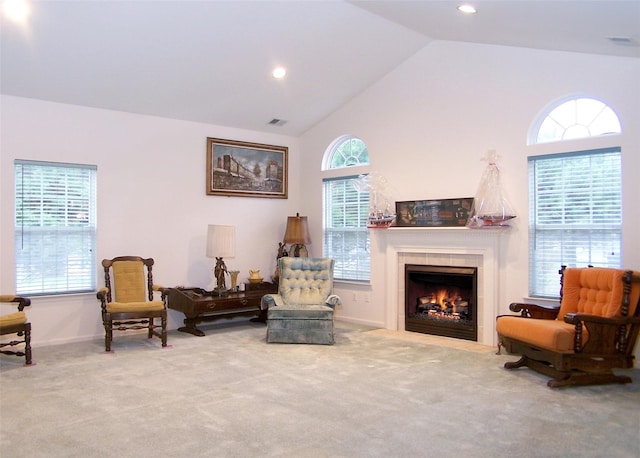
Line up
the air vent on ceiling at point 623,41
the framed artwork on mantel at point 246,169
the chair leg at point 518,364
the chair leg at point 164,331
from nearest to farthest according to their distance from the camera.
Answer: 1. the air vent on ceiling at point 623,41
2. the chair leg at point 518,364
3. the chair leg at point 164,331
4. the framed artwork on mantel at point 246,169

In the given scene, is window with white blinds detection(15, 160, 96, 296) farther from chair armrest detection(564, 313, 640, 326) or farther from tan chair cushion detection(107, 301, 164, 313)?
chair armrest detection(564, 313, 640, 326)

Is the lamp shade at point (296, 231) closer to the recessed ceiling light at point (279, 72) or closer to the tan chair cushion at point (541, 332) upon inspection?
the recessed ceiling light at point (279, 72)

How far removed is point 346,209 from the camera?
7.38 meters

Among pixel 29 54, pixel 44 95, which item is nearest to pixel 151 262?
pixel 44 95

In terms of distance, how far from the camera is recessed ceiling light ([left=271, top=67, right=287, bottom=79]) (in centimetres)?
603

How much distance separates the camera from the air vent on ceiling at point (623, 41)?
13.1ft

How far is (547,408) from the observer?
145 inches

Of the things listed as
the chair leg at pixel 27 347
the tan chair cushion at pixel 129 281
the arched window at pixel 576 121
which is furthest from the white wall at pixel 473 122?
the chair leg at pixel 27 347

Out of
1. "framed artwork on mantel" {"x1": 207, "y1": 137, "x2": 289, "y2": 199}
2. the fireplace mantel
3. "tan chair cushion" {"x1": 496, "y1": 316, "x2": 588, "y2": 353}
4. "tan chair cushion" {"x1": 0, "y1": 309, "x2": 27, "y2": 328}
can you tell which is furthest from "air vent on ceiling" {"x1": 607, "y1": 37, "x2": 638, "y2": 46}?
"tan chair cushion" {"x1": 0, "y1": 309, "x2": 27, "y2": 328}

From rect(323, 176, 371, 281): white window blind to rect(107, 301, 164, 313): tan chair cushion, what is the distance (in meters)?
2.68

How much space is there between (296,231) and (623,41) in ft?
14.6

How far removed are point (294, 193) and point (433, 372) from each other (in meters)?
4.02

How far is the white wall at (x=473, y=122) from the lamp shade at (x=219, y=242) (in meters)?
1.75

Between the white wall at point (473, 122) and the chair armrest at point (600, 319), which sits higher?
the white wall at point (473, 122)
